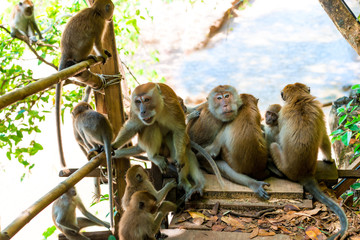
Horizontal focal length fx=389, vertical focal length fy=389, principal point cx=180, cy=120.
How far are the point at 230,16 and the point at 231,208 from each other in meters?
11.4

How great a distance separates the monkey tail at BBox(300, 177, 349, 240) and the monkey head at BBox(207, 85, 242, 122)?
1.14 m

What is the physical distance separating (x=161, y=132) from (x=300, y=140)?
1.56 m

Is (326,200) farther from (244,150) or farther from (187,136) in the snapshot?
(187,136)

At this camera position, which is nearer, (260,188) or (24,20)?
(260,188)

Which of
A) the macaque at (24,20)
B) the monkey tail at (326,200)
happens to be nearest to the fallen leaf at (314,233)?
the monkey tail at (326,200)

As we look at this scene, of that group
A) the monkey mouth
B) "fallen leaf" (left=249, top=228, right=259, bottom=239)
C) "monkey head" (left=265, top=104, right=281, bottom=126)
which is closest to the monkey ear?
the monkey mouth

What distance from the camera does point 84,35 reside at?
4172 millimetres

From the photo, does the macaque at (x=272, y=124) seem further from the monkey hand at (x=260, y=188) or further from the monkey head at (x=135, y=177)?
the monkey head at (x=135, y=177)

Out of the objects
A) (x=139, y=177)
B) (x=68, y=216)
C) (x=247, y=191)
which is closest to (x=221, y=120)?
(x=247, y=191)

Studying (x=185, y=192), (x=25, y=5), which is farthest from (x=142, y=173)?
(x=25, y=5)

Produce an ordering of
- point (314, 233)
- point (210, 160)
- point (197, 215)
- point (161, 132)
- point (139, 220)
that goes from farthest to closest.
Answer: point (161, 132) → point (210, 160) → point (197, 215) → point (314, 233) → point (139, 220)

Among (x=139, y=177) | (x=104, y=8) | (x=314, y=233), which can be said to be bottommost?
(x=314, y=233)

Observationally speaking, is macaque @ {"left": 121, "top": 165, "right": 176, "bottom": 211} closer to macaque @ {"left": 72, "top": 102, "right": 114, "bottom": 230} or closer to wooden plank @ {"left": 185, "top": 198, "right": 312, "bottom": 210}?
macaque @ {"left": 72, "top": 102, "right": 114, "bottom": 230}

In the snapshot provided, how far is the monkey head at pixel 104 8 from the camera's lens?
4.35 metres
